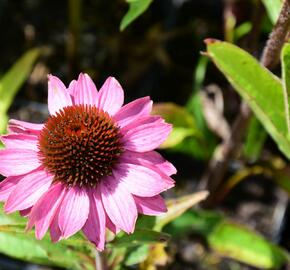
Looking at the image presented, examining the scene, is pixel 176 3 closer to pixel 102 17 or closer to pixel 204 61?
pixel 102 17

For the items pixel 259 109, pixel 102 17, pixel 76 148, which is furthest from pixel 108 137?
pixel 102 17

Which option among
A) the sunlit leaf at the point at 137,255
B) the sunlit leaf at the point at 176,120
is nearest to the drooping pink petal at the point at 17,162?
the sunlit leaf at the point at 137,255

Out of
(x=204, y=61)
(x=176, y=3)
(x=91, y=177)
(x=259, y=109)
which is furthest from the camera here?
(x=176, y=3)

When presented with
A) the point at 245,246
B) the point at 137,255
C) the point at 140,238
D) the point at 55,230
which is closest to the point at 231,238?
the point at 245,246

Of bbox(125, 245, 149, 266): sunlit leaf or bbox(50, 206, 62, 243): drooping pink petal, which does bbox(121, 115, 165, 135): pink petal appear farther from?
bbox(125, 245, 149, 266): sunlit leaf

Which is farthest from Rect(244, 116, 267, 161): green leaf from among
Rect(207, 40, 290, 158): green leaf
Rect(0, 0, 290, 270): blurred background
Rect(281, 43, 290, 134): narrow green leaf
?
Rect(281, 43, 290, 134): narrow green leaf

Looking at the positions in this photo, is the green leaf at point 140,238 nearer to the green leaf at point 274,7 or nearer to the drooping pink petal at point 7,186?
the drooping pink petal at point 7,186

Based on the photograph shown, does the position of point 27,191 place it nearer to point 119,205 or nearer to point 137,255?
point 119,205
